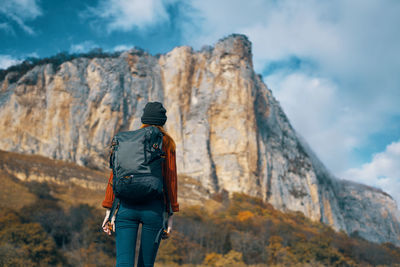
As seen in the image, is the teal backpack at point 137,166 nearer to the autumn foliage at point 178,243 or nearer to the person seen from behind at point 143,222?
the person seen from behind at point 143,222

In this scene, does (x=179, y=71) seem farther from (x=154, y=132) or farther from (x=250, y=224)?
(x=154, y=132)

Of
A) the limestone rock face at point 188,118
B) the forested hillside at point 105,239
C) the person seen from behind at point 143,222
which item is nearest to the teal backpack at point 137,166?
the person seen from behind at point 143,222

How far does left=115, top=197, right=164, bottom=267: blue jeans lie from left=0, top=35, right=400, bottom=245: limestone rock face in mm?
59669

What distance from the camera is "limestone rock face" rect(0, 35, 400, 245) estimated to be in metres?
62.0

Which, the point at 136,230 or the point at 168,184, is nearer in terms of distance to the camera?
the point at 136,230

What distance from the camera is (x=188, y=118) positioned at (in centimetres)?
7194

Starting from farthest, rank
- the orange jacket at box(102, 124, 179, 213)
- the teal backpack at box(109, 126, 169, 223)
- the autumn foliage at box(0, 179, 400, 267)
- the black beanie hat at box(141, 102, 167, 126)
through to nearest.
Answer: the autumn foliage at box(0, 179, 400, 267), the black beanie hat at box(141, 102, 167, 126), the orange jacket at box(102, 124, 179, 213), the teal backpack at box(109, 126, 169, 223)

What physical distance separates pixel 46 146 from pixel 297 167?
4658 cm

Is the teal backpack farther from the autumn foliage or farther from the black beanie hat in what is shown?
the autumn foliage

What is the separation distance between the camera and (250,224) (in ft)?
137

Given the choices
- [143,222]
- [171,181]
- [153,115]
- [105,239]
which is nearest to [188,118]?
[105,239]

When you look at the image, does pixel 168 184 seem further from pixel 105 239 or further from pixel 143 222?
pixel 105 239

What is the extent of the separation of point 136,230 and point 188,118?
69.5 m

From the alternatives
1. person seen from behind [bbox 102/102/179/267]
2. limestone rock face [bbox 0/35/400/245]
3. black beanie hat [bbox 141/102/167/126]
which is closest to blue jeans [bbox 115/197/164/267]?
person seen from behind [bbox 102/102/179/267]
